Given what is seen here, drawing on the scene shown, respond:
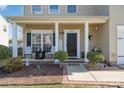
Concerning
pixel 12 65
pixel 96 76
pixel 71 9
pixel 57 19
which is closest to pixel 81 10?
pixel 71 9

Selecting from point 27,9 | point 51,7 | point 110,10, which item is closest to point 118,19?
point 110,10

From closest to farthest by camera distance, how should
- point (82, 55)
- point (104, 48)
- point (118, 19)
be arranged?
point (118, 19)
point (104, 48)
point (82, 55)

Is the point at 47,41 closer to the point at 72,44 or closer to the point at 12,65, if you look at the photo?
the point at 72,44

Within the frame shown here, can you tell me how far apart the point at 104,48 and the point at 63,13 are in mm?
4915

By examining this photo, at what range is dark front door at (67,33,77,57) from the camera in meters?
19.8

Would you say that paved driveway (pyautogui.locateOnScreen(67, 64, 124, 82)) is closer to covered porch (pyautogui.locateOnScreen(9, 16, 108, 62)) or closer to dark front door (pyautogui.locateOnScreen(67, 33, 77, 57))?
covered porch (pyautogui.locateOnScreen(9, 16, 108, 62))

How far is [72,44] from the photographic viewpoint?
19.8 m

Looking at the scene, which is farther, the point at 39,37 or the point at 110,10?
the point at 39,37

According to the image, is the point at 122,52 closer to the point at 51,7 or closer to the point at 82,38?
the point at 82,38

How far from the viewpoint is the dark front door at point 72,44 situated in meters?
19.8

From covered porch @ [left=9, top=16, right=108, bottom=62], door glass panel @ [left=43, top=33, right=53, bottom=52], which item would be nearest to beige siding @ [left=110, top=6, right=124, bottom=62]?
covered porch @ [left=9, top=16, right=108, bottom=62]

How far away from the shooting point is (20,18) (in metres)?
16.4

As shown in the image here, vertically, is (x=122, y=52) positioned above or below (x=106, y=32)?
below

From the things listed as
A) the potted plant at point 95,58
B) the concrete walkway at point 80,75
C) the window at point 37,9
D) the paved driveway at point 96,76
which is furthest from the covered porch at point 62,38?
the paved driveway at point 96,76
